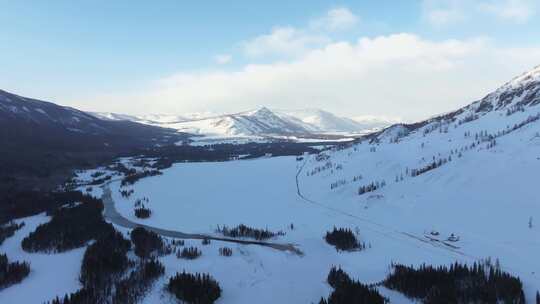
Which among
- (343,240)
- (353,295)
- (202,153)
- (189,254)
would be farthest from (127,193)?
(202,153)

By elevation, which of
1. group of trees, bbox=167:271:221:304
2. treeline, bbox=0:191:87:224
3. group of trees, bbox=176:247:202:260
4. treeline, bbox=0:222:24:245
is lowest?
treeline, bbox=0:191:87:224

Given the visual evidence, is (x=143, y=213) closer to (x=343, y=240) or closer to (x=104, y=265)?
(x=104, y=265)

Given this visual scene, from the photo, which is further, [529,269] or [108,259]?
[108,259]

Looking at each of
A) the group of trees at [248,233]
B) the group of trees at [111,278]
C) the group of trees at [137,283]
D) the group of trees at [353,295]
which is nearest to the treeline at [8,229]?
the group of trees at [111,278]

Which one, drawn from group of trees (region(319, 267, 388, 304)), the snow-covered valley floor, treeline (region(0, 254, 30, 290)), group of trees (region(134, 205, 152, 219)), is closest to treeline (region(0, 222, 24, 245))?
the snow-covered valley floor

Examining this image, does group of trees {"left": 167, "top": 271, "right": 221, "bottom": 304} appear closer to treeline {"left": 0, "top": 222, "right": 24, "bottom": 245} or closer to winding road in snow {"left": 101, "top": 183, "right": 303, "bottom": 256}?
winding road in snow {"left": 101, "top": 183, "right": 303, "bottom": 256}

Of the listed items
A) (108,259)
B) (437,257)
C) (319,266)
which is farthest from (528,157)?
(108,259)

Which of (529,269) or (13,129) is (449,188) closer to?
(529,269)
